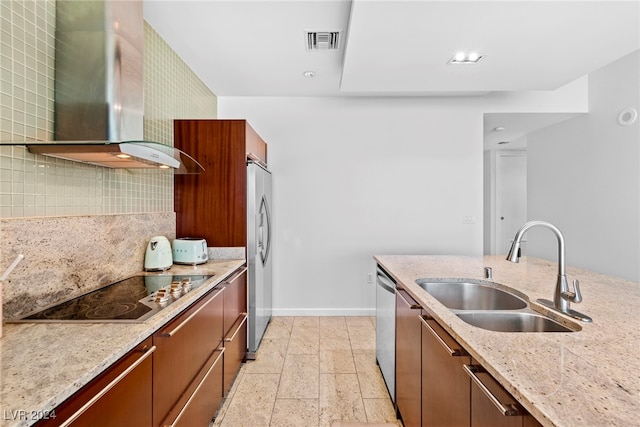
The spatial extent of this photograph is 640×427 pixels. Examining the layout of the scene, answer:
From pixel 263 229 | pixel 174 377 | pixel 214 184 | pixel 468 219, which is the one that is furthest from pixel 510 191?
pixel 174 377

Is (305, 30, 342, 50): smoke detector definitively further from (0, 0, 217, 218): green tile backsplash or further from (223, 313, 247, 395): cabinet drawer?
(223, 313, 247, 395): cabinet drawer

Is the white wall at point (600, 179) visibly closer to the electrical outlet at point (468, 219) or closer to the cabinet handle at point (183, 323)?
the electrical outlet at point (468, 219)

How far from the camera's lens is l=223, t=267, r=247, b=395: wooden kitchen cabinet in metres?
2.07

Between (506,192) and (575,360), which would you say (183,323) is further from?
(506,192)

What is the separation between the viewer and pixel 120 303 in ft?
4.66

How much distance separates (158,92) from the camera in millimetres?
2398

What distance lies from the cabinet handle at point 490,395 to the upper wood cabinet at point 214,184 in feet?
6.70

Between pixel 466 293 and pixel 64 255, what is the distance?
2.17 meters

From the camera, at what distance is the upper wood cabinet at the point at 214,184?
103 inches

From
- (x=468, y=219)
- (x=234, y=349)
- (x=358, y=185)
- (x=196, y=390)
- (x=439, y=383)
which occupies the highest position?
(x=358, y=185)

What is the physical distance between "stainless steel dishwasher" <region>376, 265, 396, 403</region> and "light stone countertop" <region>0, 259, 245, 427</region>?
132cm

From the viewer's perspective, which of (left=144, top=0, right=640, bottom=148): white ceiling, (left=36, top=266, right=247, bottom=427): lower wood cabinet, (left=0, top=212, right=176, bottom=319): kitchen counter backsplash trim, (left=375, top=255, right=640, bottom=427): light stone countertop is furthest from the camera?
(left=144, top=0, right=640, bottom=148): white ceiling

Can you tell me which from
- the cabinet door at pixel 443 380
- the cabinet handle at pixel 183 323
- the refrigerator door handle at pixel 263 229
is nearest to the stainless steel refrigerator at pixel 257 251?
the refrigerator door handle at pixel 263 229

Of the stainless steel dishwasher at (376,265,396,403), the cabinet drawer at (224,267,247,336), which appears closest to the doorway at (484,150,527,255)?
the stainless steel dishwasher at (376,265,396,403)
